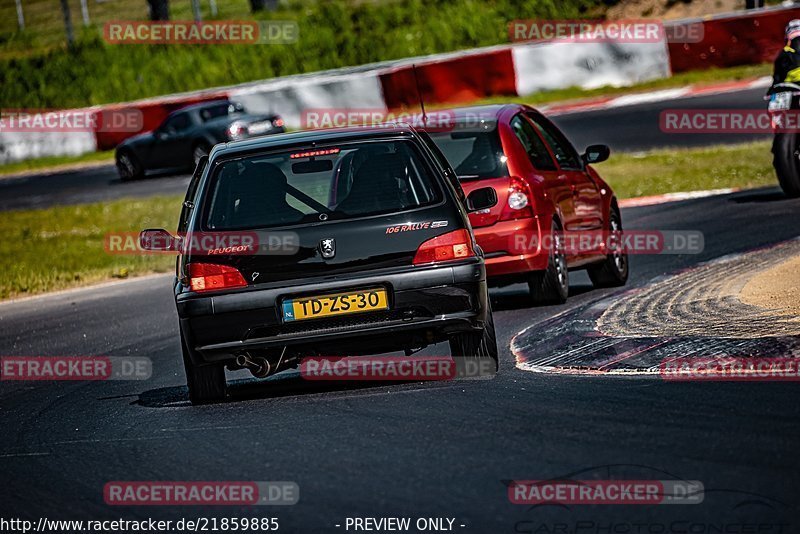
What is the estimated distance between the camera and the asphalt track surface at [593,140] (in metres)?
23.9

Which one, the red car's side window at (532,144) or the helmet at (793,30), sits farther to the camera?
the helmet at (793,30)

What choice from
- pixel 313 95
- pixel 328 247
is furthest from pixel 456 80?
pixel 328 247

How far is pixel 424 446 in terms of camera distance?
616cm

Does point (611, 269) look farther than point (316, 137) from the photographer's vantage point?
Yes

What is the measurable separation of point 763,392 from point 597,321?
295 centimetres

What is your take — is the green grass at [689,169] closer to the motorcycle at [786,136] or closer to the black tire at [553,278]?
the motorcycle at [786,136]

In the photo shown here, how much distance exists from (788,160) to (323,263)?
909cm

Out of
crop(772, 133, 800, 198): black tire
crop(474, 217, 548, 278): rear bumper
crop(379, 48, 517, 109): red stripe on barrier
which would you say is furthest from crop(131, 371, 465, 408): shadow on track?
crop(379, 48, 517, 109): red stripe on barrier

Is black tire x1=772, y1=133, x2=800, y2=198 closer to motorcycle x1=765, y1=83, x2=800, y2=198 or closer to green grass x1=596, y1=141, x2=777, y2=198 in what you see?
motorcycle x1=765, y1=83, x2=800, y2=198

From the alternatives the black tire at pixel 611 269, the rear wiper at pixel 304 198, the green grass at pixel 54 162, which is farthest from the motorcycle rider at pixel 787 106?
the green grass at pixel 54 162

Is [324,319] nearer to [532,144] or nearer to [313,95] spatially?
[532,144]

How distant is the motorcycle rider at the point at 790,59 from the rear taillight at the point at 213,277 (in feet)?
28.8

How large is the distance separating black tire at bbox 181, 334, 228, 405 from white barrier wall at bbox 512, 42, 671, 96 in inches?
933

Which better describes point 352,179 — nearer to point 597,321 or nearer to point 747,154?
point 597,321
